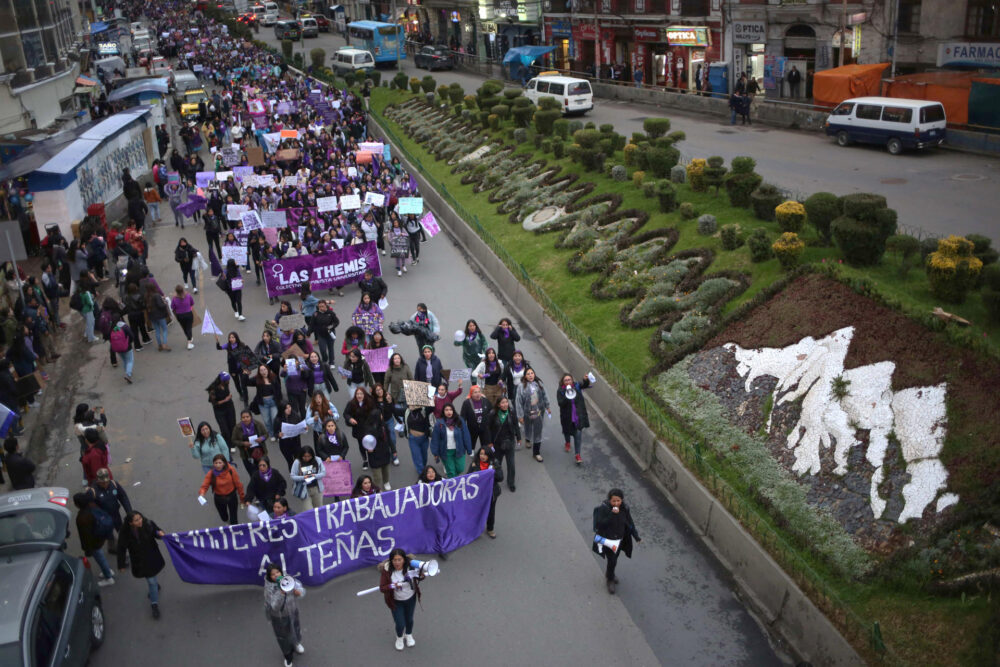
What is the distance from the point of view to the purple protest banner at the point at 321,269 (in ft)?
67.1

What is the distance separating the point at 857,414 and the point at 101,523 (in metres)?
9.80

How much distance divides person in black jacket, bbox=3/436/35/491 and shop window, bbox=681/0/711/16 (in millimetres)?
40637

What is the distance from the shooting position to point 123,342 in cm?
1686

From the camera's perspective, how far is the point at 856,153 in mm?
28844

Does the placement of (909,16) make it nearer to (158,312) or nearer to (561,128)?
(561,128)

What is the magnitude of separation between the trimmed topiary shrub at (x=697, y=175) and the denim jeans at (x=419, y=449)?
1165cm

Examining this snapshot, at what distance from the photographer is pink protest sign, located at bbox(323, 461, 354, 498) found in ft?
39.4

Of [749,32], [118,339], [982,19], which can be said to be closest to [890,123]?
[982,19]

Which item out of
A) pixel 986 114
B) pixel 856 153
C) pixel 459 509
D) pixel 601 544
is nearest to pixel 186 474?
pixel 459 509

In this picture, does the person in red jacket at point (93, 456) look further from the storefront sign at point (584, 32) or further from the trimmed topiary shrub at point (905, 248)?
the storefront sign at point (584, 32)

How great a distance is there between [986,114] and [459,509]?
2592cm

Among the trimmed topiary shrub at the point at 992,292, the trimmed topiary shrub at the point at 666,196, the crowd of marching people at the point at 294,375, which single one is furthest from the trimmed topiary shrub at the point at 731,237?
the trimmed topiary shrub at the point at 992,292

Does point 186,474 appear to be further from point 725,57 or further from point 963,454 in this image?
point 725,57

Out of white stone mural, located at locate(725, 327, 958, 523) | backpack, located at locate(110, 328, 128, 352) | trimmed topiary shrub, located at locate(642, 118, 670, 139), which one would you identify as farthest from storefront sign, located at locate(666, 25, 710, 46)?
backpack, located at locate(110, 328, 128, 352)
